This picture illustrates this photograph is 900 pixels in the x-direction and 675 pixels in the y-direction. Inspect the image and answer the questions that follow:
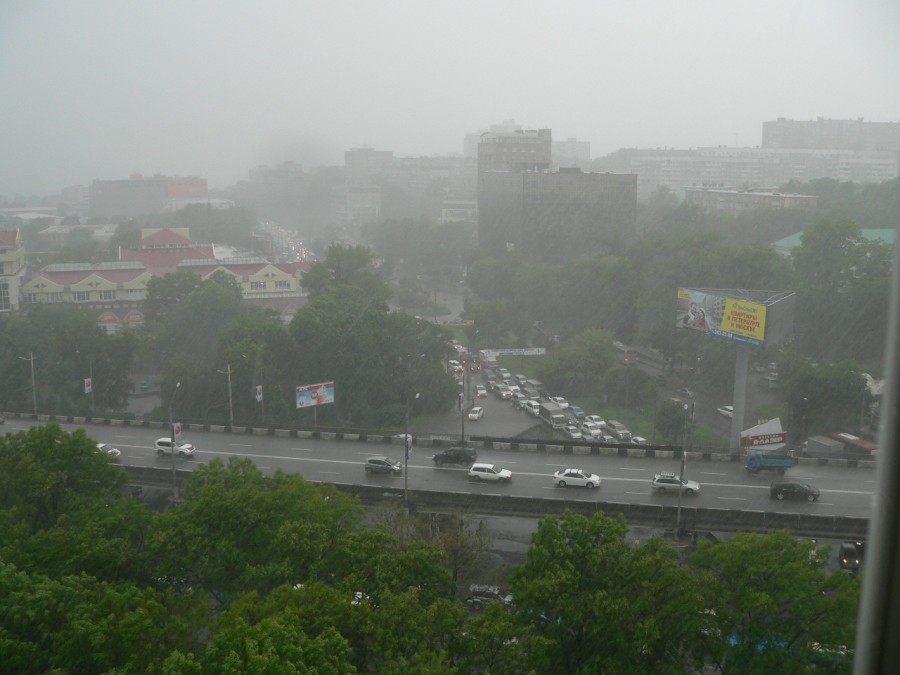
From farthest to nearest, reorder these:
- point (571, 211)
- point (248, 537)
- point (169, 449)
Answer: point (571, 211) → point (169, 449) → point (248, 537)

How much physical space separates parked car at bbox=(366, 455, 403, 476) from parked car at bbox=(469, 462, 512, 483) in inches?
20.8

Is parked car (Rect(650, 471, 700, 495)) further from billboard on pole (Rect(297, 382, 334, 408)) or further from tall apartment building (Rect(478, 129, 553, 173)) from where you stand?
tall apartment building (Rect(478, 129, 553, 173))

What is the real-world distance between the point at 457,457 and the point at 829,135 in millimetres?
28903

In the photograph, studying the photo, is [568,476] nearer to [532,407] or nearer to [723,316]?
[723,316]

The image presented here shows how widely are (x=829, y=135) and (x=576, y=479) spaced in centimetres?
2906

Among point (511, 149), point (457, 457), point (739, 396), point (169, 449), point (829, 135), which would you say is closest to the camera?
point (457, 457)

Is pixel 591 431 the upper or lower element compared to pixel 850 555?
lower

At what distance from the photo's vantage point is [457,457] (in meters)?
5.79

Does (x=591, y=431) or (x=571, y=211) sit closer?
(x=591, y=431)

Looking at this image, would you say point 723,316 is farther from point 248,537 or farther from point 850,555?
point 248,537

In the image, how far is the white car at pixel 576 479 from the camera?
522cm

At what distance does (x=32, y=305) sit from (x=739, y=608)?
12.2m

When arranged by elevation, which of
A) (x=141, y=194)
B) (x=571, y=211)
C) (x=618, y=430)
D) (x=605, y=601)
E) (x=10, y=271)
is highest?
(x=141, y=194)

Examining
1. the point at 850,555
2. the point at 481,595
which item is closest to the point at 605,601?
the point at 481,595
